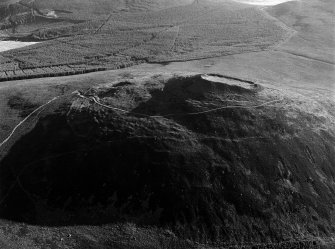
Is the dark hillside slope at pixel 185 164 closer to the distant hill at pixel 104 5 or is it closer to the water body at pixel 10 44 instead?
the water body at pixel 10 44

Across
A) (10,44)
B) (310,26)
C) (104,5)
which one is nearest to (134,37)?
(10,44)

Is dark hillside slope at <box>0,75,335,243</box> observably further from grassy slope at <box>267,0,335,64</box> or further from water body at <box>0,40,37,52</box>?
water body at <box>0,40,37,52</box>

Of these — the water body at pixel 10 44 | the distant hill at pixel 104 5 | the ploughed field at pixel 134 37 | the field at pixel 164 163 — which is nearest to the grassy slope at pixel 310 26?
the ploughed field at pixel 134 37

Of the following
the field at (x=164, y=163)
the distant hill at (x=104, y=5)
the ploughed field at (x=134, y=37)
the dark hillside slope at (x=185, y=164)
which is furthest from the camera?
the distant hill at (x=104, y=5)

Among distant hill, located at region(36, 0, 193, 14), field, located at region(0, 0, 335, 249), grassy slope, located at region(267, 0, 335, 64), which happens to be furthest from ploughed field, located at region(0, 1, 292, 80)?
field, located at region(0, 0, 335, 249)

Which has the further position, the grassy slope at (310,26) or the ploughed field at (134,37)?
the grassy slope at (310,26)
